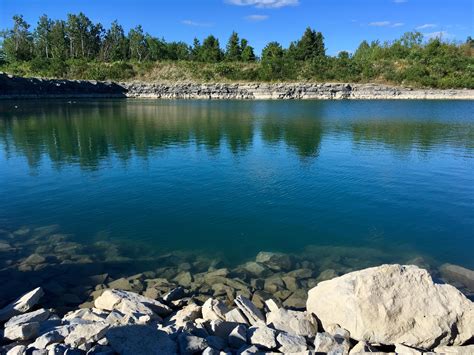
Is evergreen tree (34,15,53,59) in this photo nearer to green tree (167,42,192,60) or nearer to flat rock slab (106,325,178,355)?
green tree (167,42,192,60)

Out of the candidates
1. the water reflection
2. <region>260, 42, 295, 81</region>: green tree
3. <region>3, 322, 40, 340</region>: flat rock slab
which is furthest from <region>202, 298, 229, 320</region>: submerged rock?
<region>260, 42, 295, 81</region>: green tree

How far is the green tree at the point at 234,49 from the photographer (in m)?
113

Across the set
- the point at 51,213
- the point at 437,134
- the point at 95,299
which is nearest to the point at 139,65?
the point at 437,134

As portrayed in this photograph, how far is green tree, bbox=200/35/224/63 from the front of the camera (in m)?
111

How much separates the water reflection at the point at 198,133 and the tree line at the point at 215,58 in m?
51.3

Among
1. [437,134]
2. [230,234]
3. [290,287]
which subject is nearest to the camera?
[290,287]

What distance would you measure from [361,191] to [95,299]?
12286mm

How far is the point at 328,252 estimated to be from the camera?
1197cm

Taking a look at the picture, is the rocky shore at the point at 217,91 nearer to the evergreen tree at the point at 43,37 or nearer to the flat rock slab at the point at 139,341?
the evergreen tree at the point at 43,37

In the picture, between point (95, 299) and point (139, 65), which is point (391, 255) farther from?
point (139, 65)

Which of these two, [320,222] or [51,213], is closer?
[320,222]

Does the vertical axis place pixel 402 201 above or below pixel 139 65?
below

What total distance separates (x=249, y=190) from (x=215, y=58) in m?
101

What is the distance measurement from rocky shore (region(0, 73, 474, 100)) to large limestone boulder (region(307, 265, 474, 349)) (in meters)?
77.2
